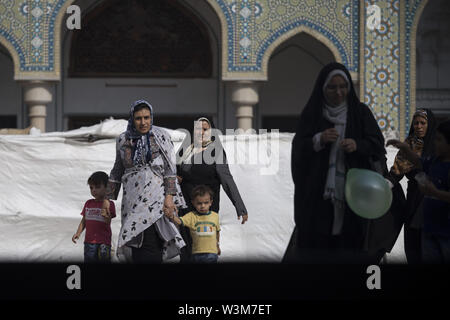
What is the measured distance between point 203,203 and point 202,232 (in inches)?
5.6

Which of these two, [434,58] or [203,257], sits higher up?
[434,58]

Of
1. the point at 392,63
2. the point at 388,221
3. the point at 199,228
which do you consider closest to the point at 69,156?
the point at 199,228

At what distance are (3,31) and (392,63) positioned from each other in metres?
4.38

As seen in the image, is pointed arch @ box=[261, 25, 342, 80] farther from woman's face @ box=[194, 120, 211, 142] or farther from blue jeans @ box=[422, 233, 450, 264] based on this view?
blue jeans @ box=[422, 233, 450, 264]

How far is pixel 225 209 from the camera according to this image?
495cm

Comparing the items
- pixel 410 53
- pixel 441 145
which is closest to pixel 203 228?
pixel 441 145

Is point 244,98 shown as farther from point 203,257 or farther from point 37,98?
point 203,257

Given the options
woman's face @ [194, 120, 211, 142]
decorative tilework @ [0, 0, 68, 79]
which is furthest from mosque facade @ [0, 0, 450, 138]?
woman's face @ [194, 120, 211, 142]

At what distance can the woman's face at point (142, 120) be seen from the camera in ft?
11.2

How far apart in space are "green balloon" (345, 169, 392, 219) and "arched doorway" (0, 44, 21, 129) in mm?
7895

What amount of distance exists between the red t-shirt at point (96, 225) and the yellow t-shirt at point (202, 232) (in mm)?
450

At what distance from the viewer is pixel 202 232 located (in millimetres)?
3719
